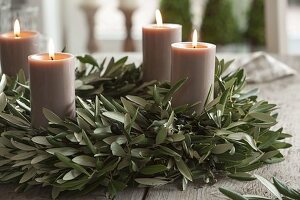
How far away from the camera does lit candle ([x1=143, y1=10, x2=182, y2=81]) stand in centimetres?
107

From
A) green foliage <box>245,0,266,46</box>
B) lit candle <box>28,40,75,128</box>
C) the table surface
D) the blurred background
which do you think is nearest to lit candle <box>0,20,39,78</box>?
lit candle <box>28,40,75,128</box>

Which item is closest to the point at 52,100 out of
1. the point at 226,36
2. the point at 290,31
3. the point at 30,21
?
the point at 30,21

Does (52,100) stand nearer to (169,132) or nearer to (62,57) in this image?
(62,57)

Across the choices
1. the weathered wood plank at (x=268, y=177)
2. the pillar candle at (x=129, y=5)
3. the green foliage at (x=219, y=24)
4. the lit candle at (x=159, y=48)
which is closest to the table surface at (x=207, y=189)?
the weathered wood plank at (x=268, y=177)

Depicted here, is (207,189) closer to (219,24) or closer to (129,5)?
(129,5)

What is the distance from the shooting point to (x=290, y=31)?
3.69 metres

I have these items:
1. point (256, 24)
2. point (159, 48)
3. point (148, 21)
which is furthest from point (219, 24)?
point (159, 48)

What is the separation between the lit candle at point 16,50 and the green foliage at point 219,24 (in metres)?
2.44

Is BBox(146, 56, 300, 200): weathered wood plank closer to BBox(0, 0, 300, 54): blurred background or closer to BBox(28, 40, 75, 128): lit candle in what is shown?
BBox(28, 40, 75, 128): lit candle

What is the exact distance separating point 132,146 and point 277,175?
248 mm

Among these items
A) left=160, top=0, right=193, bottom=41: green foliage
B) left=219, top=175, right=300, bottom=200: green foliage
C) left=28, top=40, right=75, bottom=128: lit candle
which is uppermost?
left=160, top=0, right=193, bottom=41: green foliage

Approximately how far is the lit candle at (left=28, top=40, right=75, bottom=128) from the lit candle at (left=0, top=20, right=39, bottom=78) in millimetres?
176

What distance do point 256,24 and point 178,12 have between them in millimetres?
486

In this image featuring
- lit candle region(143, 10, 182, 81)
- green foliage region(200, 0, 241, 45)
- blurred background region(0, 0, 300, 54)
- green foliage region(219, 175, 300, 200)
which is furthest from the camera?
green foliage region(200, 0, 241, 45)
